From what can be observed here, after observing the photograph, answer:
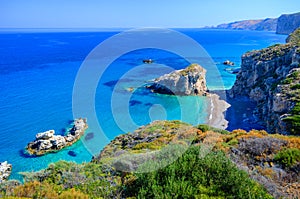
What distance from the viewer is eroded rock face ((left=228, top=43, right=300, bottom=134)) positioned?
22.7 m

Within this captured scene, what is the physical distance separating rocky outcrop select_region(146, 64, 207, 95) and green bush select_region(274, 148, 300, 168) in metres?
32.8

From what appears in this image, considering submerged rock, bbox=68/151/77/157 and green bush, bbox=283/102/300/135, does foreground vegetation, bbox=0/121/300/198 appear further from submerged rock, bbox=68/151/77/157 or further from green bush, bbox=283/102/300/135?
submerged rock, bbox=68/151/77/157

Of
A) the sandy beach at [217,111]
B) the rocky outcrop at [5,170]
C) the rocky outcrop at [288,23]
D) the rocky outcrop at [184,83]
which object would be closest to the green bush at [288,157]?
the rocky outcrop at [5,170]

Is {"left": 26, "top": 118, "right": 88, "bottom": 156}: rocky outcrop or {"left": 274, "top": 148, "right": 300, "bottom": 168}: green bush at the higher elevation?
{"left": 274, "top": 148, "right": 300, "bottom": 168}: green bush

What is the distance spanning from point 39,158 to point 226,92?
32.2 meters

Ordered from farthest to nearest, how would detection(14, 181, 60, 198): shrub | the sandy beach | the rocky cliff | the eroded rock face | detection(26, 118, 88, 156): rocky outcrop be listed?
the sandy beach → detection(26, 118, 88, 156): rocky outcrop → the eroded rock face → the rocky cliff → detection(14, 181, 60, 198): shrub

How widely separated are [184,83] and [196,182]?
3552cm

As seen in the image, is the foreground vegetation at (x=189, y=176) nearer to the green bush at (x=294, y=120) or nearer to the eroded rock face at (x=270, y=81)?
the green bush at (x=294, y=120)

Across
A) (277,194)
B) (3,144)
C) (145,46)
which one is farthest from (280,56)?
(145,46)

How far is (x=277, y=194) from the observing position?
6.68 meters

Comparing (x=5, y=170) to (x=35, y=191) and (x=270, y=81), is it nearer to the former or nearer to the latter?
(x=35, y=191)

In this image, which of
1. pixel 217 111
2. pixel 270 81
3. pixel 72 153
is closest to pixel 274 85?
pixel 270 81

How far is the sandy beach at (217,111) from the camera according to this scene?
1166 inches

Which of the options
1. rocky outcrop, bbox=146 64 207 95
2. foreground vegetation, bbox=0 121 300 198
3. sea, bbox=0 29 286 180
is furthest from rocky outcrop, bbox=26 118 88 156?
rocky outcrop, bbox=146 64 207 95
